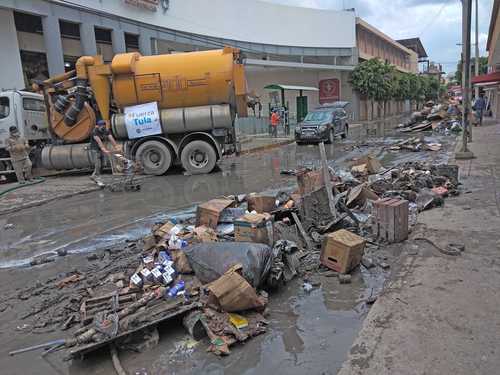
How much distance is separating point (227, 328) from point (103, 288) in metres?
1.82

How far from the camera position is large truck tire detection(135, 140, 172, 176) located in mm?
13680

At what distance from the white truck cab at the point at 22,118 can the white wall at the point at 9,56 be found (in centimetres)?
334

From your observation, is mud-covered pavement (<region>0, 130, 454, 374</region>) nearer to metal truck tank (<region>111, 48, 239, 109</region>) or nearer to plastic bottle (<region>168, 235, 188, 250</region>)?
plastic bottle (<region>168, 235, 188, 250</region>)

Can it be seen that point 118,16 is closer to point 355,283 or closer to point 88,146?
point 88,146

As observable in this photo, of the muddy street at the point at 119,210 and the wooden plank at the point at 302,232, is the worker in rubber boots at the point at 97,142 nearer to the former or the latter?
the muddy street at the point at 119,210

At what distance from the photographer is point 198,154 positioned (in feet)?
45.3

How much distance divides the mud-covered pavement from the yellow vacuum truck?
2.37 m

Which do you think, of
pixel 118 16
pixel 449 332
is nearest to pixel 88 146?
pixel 118 16

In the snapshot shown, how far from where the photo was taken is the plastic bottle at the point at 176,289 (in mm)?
4320

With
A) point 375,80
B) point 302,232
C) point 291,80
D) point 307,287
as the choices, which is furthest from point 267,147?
point 375,80

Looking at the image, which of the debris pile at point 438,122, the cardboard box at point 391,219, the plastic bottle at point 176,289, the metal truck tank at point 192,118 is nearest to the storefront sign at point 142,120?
the metal truck tank at point 192,118

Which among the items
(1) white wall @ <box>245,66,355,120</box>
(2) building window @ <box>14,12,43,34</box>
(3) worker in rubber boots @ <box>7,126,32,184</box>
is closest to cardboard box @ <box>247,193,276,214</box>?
(3) worker in rubber boots @ <box>7,126,32,184</box>

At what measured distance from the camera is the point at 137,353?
359 cm

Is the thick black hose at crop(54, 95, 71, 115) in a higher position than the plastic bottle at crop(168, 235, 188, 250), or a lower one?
higher
